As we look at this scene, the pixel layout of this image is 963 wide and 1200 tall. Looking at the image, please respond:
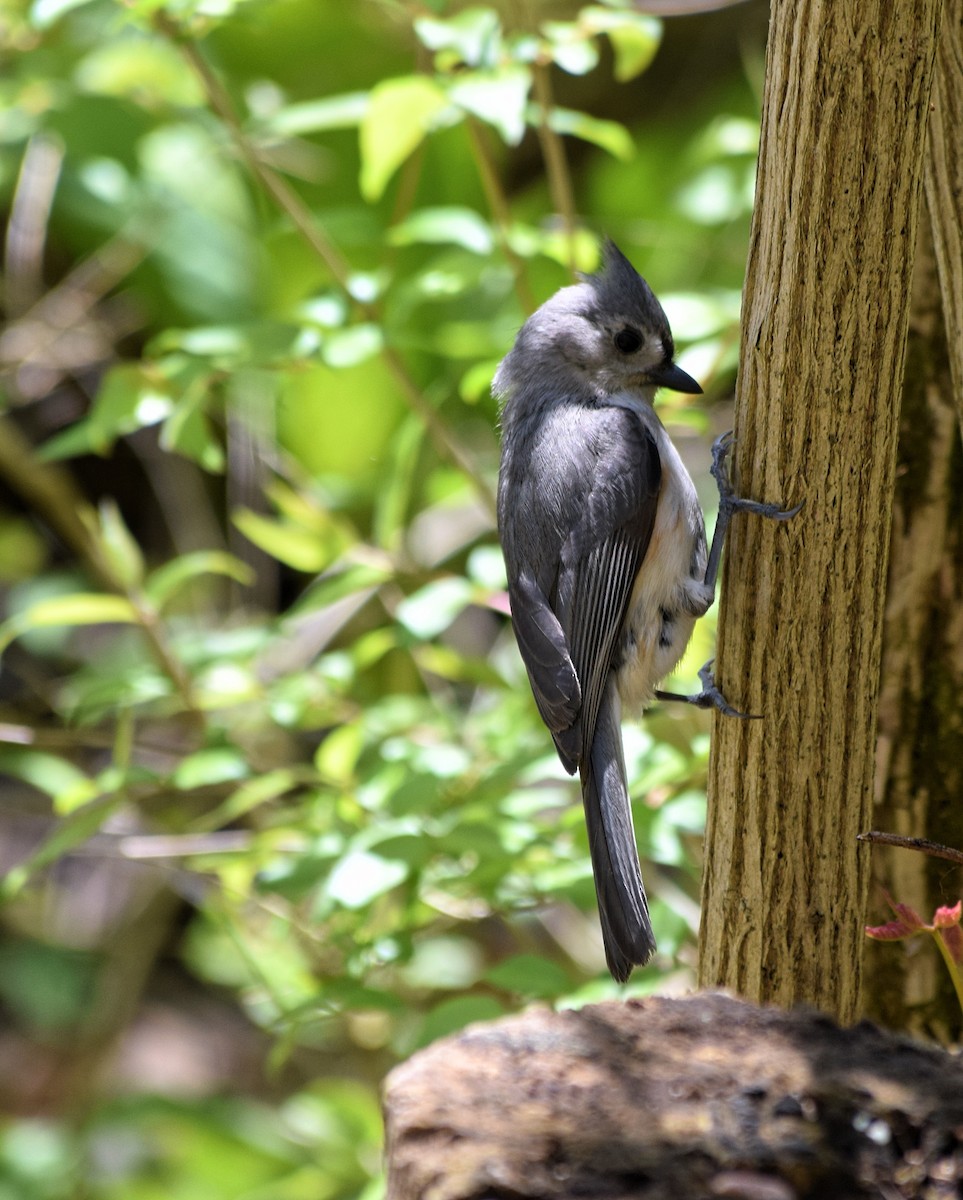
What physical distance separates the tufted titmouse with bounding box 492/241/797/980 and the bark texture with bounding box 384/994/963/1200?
2.34ft

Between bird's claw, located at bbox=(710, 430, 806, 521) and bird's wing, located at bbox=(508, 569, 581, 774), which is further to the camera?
bird's wing, located at bbox=(508, 569, 581, 774)

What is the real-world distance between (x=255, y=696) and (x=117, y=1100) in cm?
179

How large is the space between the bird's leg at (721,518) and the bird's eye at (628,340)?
420mm

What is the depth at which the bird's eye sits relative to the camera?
2.47 m

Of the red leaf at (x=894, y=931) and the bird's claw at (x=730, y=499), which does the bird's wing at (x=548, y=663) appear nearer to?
the bird's claw at (x=730, y=499)

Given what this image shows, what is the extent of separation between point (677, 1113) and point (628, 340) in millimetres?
1522

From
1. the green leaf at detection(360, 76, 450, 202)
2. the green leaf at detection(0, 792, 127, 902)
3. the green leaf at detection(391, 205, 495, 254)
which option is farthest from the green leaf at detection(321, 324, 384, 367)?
the green leaf at detection(0, 792, 127, 902)

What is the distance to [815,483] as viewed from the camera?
1682 millimetres

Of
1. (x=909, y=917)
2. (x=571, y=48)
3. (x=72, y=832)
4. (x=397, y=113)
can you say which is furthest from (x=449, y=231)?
(x=909, y=917)

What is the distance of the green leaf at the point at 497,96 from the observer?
1.98 m

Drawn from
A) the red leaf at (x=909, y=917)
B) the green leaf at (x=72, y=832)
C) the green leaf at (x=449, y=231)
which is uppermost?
the green leaf at (x=449, y=231)

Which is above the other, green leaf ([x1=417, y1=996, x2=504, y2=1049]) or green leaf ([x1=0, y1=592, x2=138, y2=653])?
green leaf ([x1=0, y1=592, x2=138, y2=653])

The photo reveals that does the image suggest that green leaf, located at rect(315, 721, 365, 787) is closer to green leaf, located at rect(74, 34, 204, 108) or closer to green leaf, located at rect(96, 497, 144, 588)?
green leaf, located at rect(96, 497, 144, 588)

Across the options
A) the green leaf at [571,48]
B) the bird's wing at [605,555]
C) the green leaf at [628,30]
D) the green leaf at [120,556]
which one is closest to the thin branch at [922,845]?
the bird's wing at [605,555]
